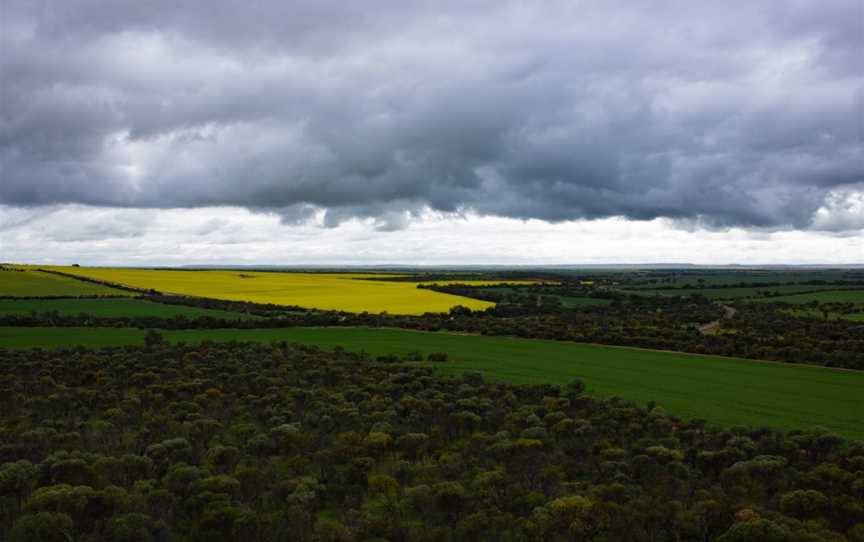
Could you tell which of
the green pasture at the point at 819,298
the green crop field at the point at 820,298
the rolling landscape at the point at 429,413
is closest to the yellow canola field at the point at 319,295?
the rolling landscape at the point at 429,413

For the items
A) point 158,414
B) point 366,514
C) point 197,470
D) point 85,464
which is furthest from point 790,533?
point 158,414

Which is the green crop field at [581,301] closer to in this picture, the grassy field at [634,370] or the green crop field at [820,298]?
the green crop field at [820,298]

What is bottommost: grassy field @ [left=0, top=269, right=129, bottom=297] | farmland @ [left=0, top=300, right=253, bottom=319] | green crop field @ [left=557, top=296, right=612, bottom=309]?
green crop field @ [left=557, top=296, right=612, bottom=309]

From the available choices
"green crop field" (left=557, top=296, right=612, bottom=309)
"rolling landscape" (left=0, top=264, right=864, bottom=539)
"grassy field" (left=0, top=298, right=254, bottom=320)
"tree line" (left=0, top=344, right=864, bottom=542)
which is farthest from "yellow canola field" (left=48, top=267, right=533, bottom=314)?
"tree line" (left=0, top=344, right=864, bottom=542)

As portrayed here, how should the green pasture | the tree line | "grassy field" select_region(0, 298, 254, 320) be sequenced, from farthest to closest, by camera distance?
the green pasture
"grassy field" select_region(0, 298, 254, 320)
the tree line

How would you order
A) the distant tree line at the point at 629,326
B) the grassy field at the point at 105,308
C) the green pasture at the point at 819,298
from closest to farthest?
the distant tree line at the point at 629,326 < the grassy field at the point at 105,308 < the green pasture at the point at 819,298

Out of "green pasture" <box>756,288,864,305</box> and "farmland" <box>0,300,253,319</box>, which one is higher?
"farmland" <box>0,300,253,319</box>

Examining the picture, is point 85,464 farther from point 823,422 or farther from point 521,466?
point 823,422

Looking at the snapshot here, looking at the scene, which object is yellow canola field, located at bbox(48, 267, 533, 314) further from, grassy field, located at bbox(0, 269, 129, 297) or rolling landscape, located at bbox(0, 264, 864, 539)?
rolling landscape, located at bbox(0, 264, 864, 539)
